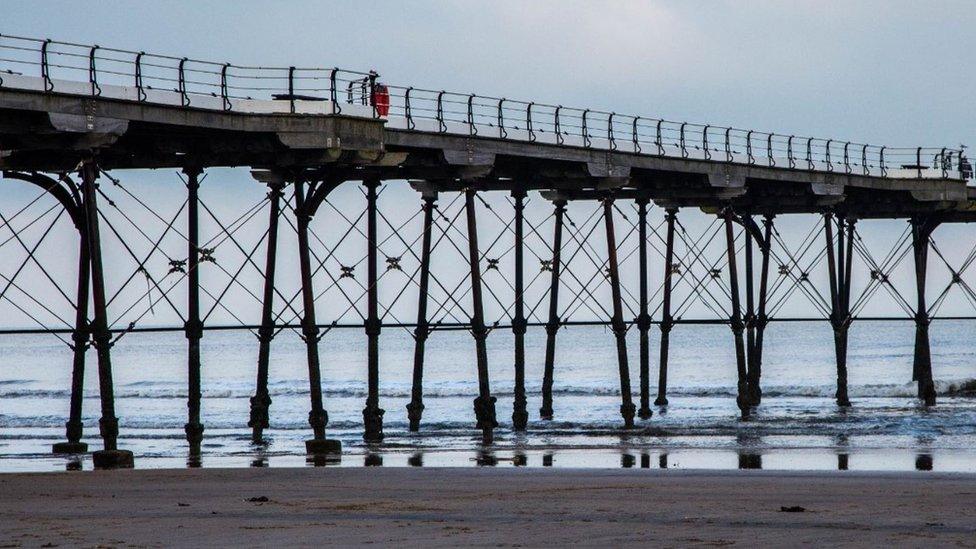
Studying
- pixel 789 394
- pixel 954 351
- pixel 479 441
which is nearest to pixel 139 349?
pixel 954 351

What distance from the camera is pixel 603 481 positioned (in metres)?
20.0

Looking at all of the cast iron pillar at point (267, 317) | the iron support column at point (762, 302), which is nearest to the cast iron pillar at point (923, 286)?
the iron support column at point (762, 302)

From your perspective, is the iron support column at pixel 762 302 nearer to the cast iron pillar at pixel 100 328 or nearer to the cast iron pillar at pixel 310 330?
the cast iron pillar at pixel 310 330

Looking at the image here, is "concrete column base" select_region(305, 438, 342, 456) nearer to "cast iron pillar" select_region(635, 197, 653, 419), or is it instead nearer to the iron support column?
"cast iron pillar" select_region(635, 197, 653, 419)

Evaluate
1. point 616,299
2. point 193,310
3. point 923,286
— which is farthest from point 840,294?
point 193,310

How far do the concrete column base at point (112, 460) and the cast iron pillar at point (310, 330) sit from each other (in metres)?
4.58

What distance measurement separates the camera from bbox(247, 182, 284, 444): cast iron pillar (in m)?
29.1

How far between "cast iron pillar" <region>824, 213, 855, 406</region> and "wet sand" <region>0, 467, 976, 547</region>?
2318 centimetres

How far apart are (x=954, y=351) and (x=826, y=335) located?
1453 inches

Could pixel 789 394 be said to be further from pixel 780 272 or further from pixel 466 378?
pixel 466 378

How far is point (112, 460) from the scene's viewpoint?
912 inches

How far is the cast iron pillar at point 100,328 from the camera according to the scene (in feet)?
74.6

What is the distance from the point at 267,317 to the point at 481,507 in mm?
14793

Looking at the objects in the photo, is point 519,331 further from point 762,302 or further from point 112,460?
point 112,460
